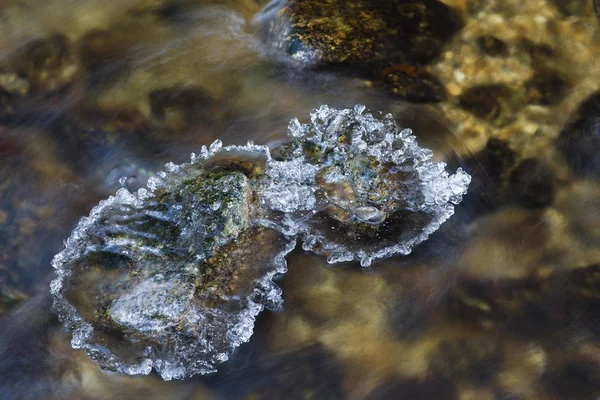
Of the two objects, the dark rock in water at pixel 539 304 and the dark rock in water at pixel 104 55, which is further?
the dark rock in water at pixel 104 55

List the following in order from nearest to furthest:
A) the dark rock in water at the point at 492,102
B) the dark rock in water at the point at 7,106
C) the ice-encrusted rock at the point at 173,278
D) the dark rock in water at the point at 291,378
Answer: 1. the ice-encrusted rock at the point at 173,278
2. the dark rock in water at the point at 291,378
3. the dark rock in water at the point at 492,102
4. the dark rock in water at the point at 7,106

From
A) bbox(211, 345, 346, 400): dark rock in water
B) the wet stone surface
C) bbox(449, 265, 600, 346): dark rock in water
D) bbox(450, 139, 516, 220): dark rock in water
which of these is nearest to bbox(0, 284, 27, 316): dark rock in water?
bbox(211, 345, 346, 400): dark rock in water

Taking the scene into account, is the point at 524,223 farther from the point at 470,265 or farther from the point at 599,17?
the point at 599,17

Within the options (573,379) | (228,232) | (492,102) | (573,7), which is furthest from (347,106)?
(573,379)

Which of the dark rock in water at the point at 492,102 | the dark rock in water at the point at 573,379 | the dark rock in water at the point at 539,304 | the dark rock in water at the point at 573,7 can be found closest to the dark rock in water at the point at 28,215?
the dark rock in water at the point at 539,304

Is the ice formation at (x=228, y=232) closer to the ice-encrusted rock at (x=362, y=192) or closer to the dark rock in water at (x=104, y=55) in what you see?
the ice-encrusted rock at (x=362, y=192)

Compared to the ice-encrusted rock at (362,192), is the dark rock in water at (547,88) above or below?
above

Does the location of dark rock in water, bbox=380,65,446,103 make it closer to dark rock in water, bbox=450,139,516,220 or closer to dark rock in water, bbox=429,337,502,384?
dark rock in water, bbox=450,139,516,220

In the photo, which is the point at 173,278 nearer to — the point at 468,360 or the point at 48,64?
the point at 468,360
